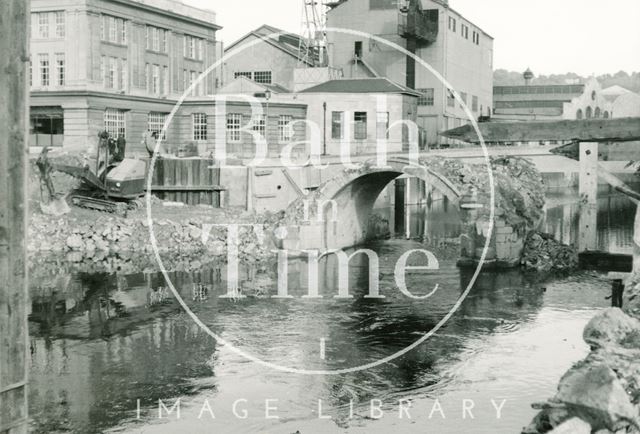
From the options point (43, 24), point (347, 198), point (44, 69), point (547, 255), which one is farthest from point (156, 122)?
point (547, 255)

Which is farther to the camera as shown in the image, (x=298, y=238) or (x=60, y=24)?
(x=60, y=24)

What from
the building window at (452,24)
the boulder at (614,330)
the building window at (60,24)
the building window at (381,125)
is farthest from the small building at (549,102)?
the boulder at (614,330)

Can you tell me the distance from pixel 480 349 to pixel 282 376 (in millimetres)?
6113

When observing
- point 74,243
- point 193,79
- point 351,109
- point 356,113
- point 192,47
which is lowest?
point 74,243

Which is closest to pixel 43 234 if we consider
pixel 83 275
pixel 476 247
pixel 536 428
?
pixel 83 275

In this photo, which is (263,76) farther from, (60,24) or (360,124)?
(60,24)

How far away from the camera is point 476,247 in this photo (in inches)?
1497

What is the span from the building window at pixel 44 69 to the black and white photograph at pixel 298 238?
137 mm

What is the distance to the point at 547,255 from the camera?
37906mm

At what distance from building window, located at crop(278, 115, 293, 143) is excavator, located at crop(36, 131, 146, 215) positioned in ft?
42.5

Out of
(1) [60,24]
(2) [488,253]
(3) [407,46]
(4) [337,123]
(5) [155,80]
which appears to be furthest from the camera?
(3) [407,46]

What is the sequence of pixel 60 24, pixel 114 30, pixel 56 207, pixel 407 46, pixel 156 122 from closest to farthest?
pixel 56 207, pixel 60 24, pixel 114 30, pixel 156 122, pixel 407 46

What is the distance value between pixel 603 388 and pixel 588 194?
2496 cm

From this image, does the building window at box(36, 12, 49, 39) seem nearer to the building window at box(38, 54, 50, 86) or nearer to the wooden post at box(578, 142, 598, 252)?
the building window at box(38, 54, 50, 86)
